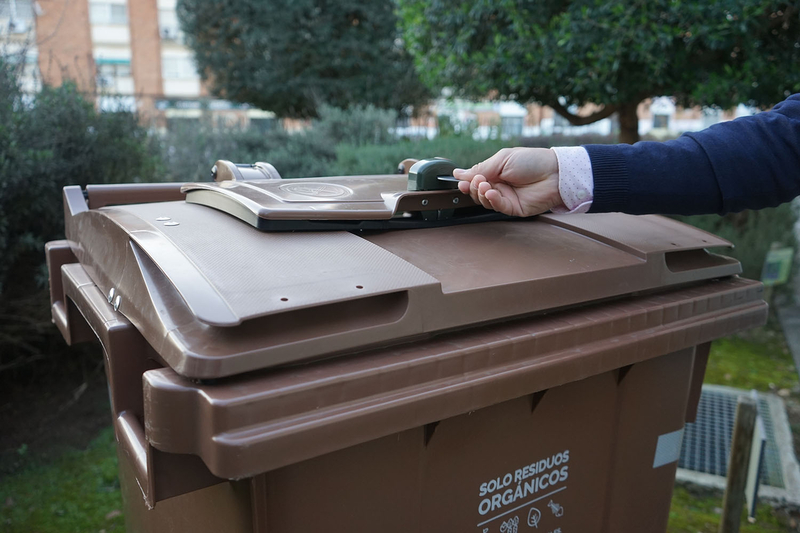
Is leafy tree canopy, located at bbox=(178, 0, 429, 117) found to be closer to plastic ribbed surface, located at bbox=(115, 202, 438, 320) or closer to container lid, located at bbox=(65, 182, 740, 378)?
container lid, located at bbox=(65, 182, 740, 378)

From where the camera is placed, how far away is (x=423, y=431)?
4.39 feet

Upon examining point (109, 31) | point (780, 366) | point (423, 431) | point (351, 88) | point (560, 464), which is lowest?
point (780, 366)

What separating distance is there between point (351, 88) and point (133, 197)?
11.7 metres

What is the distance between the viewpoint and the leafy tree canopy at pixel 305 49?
12961 millimetres

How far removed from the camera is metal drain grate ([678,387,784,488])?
3406mm

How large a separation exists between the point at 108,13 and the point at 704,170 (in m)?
38.4

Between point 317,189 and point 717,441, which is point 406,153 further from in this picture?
point 317,189

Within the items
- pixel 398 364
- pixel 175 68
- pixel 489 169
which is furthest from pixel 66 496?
pixel 175 68

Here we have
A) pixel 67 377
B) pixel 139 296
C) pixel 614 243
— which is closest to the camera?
pixel 139 296

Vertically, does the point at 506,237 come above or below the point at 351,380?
above

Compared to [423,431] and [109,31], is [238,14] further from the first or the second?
[109,31]

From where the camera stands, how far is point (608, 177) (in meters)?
1.56

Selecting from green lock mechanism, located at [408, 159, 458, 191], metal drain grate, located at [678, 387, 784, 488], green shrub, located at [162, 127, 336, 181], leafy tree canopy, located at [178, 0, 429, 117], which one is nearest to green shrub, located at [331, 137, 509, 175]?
green shrub, located at [162, 127, 336, 181]

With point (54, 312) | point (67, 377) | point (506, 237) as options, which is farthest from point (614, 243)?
point (67, 377)
